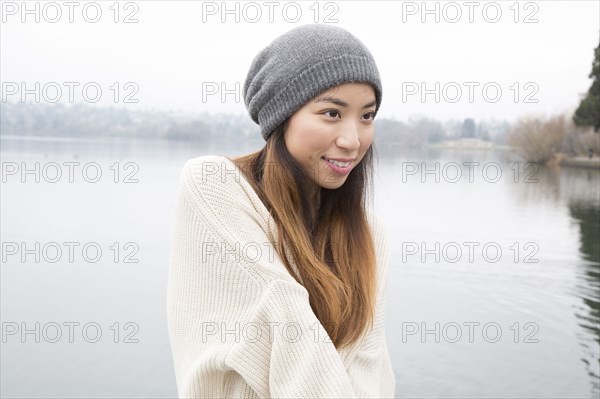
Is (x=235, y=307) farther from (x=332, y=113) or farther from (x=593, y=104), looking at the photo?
(x=593, y=104)

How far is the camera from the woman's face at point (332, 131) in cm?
145

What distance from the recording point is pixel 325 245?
160cm

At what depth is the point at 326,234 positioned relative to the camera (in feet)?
5.31

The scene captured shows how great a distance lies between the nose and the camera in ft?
4.77

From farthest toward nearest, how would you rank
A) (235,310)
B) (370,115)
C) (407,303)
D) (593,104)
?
1. (593,104)
2. (407,303)
3. (370,115)
4. (235,310)

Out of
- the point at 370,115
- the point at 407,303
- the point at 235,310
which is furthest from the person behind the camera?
the point at 407,303

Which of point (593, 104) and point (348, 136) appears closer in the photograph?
point (348, 136)

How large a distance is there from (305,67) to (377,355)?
66 centimetres

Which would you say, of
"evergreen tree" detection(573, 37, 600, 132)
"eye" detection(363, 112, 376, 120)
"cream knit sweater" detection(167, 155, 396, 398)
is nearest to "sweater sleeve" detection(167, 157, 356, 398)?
"cream knit sweater" detection(167, 155, 396, 398)

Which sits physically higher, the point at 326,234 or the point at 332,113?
the point at 332,113

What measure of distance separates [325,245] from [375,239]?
0.17m

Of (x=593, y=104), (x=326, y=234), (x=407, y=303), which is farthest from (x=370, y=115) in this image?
(x=593, y=104)

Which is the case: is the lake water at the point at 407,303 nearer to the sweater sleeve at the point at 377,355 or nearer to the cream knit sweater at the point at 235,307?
the sweater sleeve at the point at 377,355

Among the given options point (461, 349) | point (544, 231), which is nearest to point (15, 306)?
point (461, 349)
